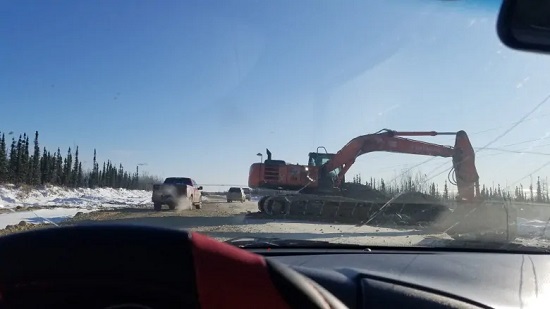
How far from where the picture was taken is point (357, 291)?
7.04ft

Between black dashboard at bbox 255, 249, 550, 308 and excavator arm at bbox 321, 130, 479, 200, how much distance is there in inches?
284

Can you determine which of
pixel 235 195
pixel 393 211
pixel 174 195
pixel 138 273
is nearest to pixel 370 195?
pixel 393 211

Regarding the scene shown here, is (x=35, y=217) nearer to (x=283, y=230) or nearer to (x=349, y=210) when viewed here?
(x=283, y=230)

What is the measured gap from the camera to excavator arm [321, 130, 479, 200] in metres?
12.9

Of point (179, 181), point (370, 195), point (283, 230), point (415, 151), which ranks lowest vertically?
point (283, 230)

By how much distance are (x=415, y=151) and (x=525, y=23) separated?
13.3m

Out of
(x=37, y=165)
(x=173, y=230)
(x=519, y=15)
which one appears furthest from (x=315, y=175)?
(x=37, y=165)

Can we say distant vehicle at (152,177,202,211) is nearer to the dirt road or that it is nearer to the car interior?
the dirt road

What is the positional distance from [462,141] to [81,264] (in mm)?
Result: 12307

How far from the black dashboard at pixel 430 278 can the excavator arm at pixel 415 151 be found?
284 inches

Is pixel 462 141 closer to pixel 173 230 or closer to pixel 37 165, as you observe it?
pixel 173 230

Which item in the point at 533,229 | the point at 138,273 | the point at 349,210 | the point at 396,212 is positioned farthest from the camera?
the point at 349,210

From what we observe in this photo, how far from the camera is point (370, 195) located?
17.6 m

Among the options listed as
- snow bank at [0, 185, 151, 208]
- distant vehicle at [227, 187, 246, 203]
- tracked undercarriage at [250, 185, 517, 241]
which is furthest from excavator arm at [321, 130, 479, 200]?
distant vehicle at [227, 187, 246, 203]
